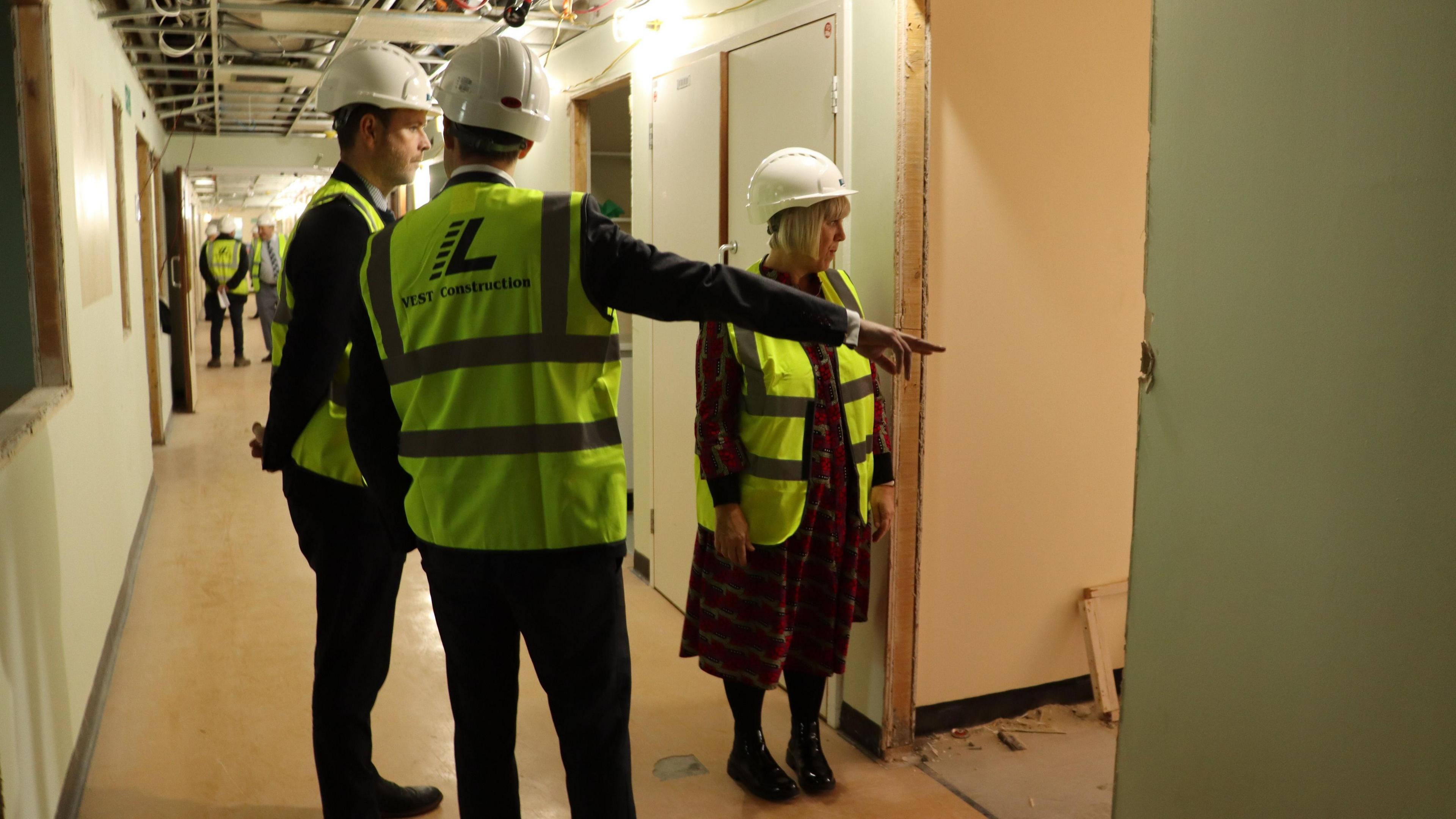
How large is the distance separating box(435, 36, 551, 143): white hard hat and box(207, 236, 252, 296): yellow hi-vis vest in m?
10.9

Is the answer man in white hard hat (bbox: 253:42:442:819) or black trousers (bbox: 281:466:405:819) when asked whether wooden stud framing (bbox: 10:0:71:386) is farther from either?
black trousers (bbox: 281:466:405:819)

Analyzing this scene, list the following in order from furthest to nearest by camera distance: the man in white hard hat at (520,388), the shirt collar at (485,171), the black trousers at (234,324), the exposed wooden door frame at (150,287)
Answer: the black trousers at (234,324) → the exposed wooden door frame at (150,287) → the shirt collar at (485,171) → the man in white hard hat at (520,388)

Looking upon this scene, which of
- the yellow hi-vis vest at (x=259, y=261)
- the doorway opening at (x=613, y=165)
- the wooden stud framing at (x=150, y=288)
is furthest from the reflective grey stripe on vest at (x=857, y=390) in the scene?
the yellow hi-vis vest at (x=259, y=261)

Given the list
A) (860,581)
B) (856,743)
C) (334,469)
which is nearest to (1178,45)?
(860,581)

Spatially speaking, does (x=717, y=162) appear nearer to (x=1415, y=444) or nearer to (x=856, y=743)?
(x=856, y=743)

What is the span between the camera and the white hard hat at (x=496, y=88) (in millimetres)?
1673

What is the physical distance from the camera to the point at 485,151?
5.60 ft

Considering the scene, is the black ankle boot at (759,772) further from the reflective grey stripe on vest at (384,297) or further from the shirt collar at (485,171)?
the shirt collar at (485,171)

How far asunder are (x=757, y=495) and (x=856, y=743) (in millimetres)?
918

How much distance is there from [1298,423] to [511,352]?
1.19 m

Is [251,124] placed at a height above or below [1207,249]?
above

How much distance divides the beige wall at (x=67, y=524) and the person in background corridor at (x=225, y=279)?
23.2 feet

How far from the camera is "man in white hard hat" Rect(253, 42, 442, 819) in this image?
6.85ft

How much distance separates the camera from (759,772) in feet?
8.73
